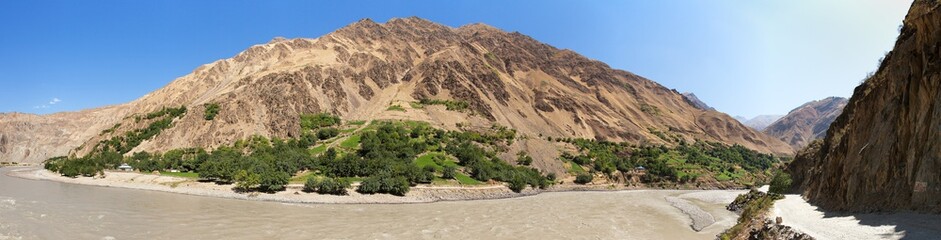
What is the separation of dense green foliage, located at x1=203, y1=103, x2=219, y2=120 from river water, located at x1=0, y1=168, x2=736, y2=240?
42482 mm

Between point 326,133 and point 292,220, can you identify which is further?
point 326,133

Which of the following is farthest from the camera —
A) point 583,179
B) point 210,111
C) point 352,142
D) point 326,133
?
point 326,133

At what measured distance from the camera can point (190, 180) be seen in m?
62.3

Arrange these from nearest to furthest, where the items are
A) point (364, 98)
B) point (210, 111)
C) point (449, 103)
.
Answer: point (210, 111) < point (449, 103) < point (364, 98)

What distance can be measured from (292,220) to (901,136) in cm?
3989

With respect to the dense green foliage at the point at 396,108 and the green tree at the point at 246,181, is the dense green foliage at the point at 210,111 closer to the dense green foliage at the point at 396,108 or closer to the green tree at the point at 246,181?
the green tree at the point at 246,181

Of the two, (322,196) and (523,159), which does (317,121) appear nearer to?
(523,159)

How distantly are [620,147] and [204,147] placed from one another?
112m

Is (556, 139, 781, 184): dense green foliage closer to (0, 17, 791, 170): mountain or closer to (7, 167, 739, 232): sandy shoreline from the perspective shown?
(0, 17, 791, 170): mountain

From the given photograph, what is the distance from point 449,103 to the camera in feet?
450

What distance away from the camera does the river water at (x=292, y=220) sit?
29.5 metres

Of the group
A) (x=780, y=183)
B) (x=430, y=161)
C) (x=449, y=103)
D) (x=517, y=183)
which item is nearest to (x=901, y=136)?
(x=780, y=183)

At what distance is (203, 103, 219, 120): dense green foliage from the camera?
307 ft

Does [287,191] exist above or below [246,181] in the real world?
below
